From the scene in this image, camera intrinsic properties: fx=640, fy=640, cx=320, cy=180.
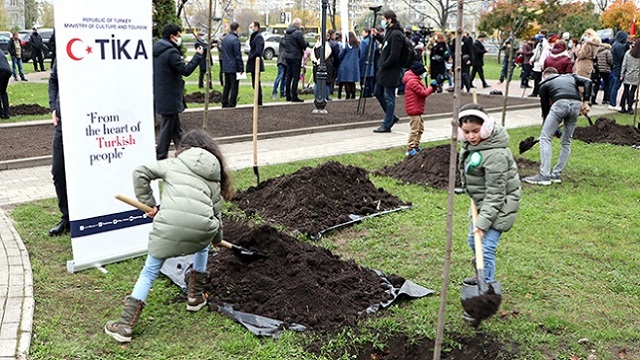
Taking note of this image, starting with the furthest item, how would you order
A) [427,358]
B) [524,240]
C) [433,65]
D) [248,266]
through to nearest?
[433,65] → [524,240] → [248,266] → [427,358]

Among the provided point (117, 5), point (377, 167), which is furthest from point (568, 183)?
point (117, 5)

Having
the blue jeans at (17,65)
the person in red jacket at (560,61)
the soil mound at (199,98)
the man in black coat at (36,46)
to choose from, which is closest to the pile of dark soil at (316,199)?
the person in red jacket at (560,61)

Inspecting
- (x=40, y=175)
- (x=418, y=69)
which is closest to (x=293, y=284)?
(x=40, y=175)

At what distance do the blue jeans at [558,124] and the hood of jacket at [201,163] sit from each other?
595 cm

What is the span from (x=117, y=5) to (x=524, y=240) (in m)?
4.61

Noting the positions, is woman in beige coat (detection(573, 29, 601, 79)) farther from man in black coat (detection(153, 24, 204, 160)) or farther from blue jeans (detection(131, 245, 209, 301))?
blue jeans (detection(131, 245, 209, 301))

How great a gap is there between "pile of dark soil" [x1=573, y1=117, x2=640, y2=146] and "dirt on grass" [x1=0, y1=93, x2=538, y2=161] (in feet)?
12.5

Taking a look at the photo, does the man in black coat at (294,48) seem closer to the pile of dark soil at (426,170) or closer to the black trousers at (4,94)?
the black trousers at (4,94)

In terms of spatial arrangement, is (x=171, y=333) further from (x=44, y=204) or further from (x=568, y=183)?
(x=568, y=183)

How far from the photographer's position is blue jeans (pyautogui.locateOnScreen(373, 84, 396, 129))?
12.5 m

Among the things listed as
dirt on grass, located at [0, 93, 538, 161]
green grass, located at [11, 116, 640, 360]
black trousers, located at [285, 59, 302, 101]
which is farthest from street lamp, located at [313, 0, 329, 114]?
green grass, located at [11, 116, 640, 360]

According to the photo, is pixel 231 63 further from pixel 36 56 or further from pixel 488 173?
pixel 36 56

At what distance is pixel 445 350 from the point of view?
4406 millimetres

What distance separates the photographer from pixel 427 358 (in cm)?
430
